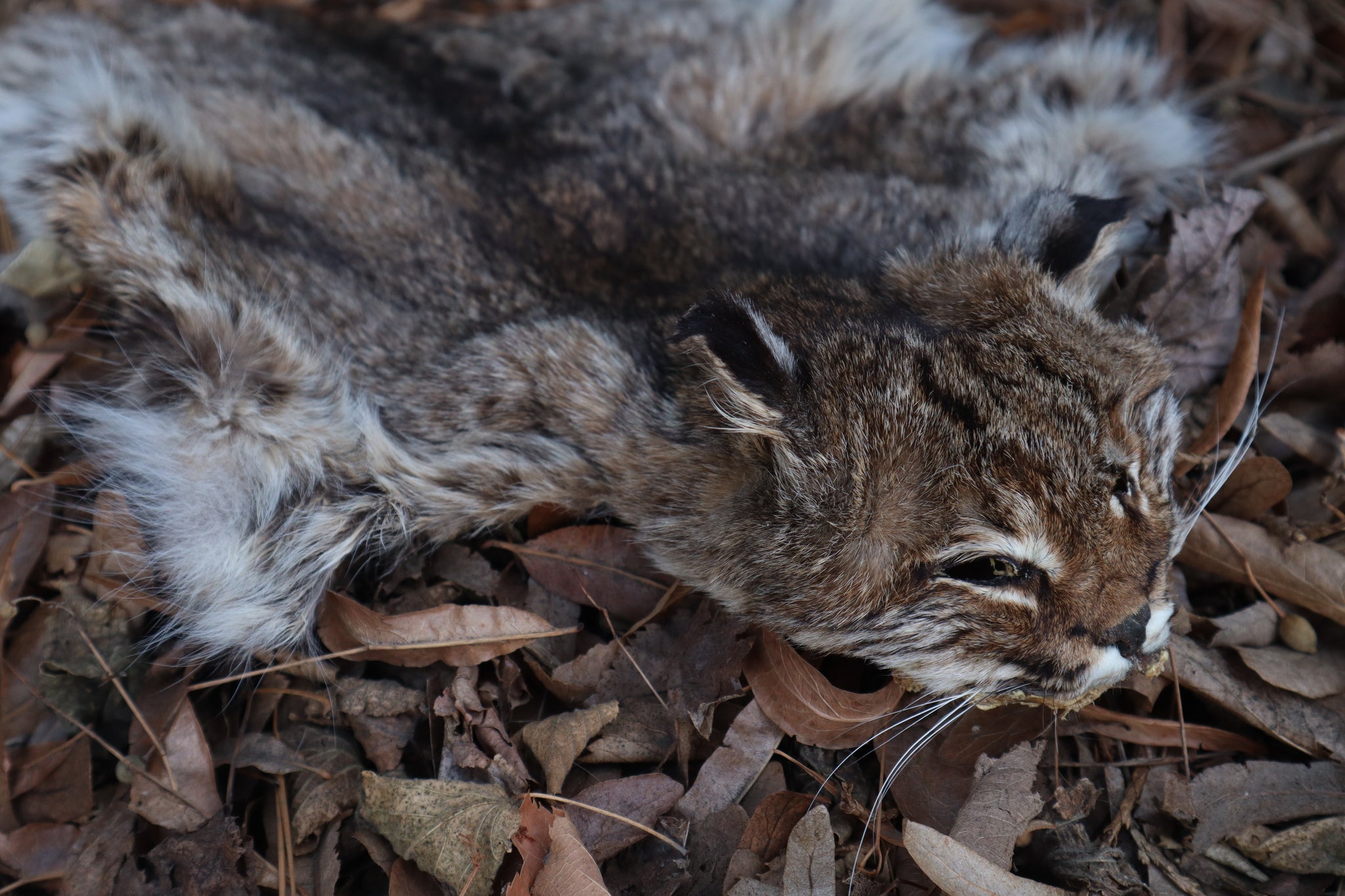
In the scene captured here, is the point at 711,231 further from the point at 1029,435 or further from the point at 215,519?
the point at 215,519

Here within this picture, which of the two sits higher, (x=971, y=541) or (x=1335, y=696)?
(x=971, y=541)

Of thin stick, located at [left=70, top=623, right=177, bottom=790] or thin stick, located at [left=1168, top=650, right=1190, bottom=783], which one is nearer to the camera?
thin stick, located at [left=1168, top=650, right=1190, bottom=783]

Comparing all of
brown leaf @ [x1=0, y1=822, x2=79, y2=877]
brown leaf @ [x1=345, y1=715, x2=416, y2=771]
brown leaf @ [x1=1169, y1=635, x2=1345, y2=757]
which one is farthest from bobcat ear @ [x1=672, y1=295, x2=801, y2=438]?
brown leaf @ [x1=0, y1=822, x2=79, y2=877]

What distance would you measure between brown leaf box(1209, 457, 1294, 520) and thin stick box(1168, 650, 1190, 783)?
727 mm

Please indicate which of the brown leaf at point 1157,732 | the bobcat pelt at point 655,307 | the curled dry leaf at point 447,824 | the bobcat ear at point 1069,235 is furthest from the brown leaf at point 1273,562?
the curled dry leaf at point 447,824

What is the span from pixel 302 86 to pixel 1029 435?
3664 millimetres

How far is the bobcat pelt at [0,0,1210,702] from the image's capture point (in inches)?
117

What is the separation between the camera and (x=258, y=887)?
3297 millimetres

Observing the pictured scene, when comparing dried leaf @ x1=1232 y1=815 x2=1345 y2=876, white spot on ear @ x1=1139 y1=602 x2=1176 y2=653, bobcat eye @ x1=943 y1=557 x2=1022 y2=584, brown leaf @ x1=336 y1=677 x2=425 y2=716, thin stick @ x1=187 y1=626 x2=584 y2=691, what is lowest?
dried leaf @ x1=1232 y1=815 x2=1345 y2=876

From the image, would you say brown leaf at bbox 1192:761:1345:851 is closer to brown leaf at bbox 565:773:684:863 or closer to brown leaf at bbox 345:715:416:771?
brown leaf at bbox 565:773:684:863

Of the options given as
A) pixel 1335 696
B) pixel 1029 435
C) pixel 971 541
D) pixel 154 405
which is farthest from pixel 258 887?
pixel 1335 696

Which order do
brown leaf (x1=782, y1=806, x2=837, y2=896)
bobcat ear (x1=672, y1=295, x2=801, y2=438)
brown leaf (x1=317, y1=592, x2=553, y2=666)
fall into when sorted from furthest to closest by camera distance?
brown leaf (x1=317, y1=592, x2=553, y2=666)
brown leaf (x1=782, y1=806, x2=837, y2=896)
bobcat ear (x1=672, y1=295, x2=801, y2=438)

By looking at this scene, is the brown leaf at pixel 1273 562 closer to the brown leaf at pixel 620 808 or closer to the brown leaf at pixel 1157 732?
the brown leaf at pixel 1157 732

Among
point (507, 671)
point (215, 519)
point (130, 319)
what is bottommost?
point (507, 671)
